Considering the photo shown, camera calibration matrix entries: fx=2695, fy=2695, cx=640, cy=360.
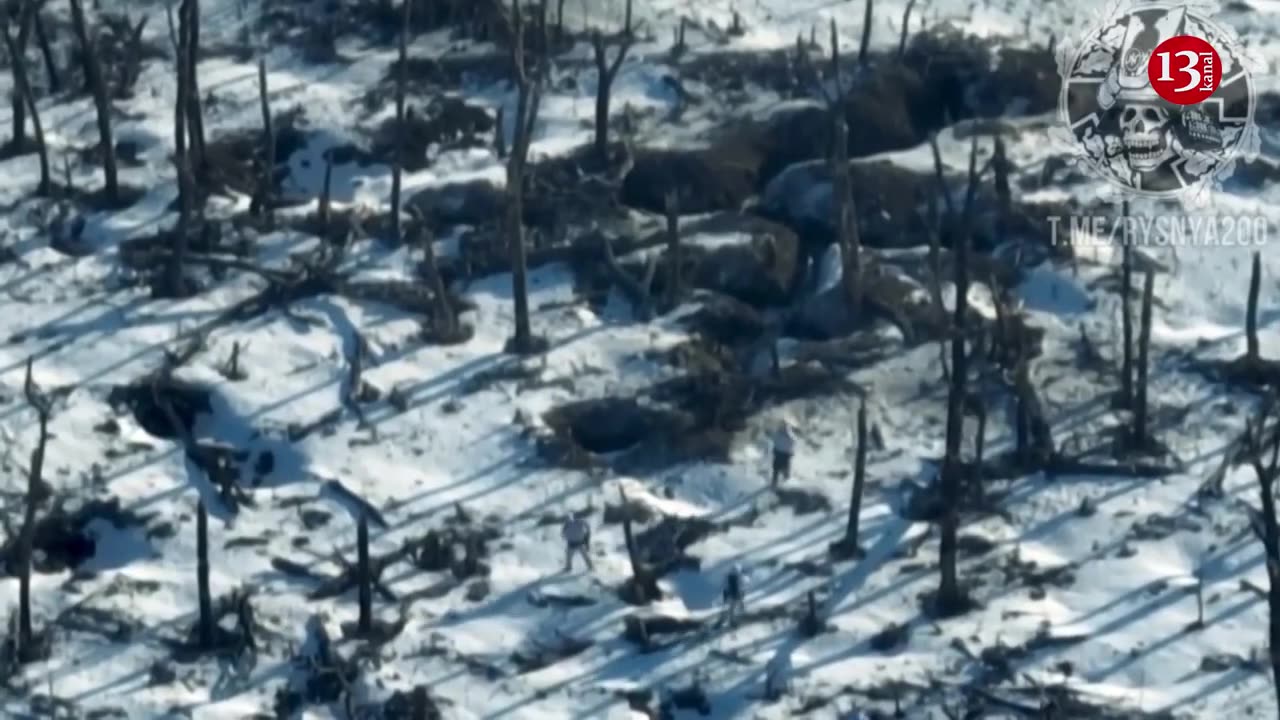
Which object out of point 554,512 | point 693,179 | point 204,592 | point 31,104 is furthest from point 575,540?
point 31,104

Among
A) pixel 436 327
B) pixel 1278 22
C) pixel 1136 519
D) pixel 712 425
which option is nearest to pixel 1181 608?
pixel 1136 519

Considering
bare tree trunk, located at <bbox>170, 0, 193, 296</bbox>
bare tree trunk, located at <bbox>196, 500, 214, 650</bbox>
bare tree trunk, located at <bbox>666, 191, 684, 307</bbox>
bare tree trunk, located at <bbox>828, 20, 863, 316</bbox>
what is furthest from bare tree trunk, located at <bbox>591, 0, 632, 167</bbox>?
bare tree trunk, located at <bbox>196, 500, 214, 650</bbox>

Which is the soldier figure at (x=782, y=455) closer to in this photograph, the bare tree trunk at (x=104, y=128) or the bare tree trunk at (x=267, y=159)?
the bare tree trunk at (x=267, y=159)

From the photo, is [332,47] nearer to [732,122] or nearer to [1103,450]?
[732,122]

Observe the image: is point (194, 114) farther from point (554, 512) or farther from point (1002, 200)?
point (1002, 200)

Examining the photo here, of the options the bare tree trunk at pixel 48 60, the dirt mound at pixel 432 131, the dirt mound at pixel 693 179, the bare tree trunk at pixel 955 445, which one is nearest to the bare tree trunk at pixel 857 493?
the bare tree trunk at pixel 955 445

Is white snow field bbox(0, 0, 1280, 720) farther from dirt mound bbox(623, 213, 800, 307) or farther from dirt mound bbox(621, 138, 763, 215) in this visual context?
dirt mound bbox(621, 138, 763, 215)
